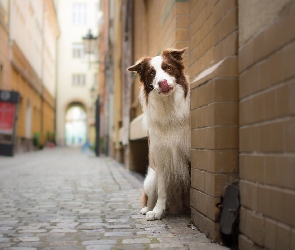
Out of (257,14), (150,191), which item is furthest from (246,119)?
(150,191)

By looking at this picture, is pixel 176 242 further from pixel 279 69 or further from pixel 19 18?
pixel 19 18

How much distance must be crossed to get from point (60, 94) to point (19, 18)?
23.1 metres

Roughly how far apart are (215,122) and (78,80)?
153ft

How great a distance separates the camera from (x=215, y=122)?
9.86ft

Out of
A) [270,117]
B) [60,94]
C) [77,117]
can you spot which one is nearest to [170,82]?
[270,117]

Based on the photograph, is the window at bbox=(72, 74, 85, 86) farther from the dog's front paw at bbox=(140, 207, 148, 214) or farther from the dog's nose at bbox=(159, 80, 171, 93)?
the dog's nose at bbox=(159, 80, 171, 93)

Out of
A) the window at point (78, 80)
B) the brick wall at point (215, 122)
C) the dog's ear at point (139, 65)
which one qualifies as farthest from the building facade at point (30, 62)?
the brick wall at point (215, 122)

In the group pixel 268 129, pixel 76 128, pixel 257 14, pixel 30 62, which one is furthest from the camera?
pixel 76 128

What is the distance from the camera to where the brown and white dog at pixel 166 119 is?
3.81m

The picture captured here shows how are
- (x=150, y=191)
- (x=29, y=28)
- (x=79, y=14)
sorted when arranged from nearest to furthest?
(x=150, y=191) → (x=29, y=28) → (x=79, y=14)

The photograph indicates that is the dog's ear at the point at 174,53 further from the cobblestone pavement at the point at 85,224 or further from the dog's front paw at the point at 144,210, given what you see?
the dog's front paw at the point at 144,210

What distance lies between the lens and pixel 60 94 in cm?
4884

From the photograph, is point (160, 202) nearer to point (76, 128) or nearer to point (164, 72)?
point (164, 72)

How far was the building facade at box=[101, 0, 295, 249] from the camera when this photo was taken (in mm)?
2135
